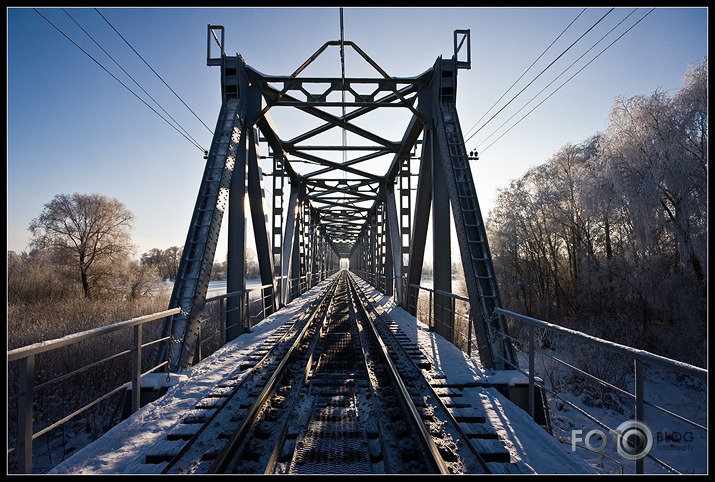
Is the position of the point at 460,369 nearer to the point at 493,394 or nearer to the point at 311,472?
the point at 493,394

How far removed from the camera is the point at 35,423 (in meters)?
6.47

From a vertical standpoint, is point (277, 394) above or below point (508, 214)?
below

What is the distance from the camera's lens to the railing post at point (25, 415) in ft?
7.45

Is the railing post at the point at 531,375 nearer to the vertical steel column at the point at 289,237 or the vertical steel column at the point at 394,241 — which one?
the vertical steel column at the point at 394,241

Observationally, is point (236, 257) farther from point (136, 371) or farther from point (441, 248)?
point (441, 248)

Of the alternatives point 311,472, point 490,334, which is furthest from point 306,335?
point 311,472

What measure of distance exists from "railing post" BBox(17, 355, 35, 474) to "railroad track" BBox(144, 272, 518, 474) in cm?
74

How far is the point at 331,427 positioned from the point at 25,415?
2.31 meters

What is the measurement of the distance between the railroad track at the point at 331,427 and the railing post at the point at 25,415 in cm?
74

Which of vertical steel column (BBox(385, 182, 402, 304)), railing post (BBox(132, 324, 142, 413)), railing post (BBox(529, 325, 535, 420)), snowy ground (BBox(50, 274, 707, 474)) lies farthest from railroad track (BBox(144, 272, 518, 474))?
vertical steel column (BBox(385, 182, 402, 304))

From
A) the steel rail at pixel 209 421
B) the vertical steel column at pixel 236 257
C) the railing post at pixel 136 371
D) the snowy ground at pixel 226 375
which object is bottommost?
the snowy ground at pixel 226 375

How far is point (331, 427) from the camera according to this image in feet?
11.2

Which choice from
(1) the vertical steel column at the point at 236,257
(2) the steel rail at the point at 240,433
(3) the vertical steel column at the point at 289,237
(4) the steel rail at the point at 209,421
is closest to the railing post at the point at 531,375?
(2) the steel rail at the point at 240,433
